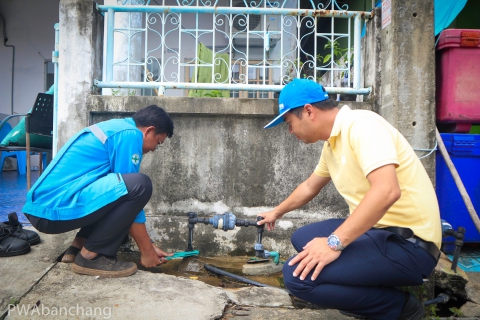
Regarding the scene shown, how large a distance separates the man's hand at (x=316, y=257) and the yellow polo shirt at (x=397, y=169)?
0.42 meters

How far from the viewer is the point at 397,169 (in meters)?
2.08

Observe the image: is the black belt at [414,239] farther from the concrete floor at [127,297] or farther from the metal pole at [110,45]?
the metal pole at [110,45]

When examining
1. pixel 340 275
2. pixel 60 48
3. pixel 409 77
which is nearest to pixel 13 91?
pixel 60 48

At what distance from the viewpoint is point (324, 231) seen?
7.93 feet

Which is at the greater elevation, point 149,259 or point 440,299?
point 149,259

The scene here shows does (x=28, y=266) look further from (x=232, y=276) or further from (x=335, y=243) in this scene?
(x=335, y=243)

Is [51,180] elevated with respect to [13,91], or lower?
lower

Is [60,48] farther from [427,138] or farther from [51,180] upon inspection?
[427,138]

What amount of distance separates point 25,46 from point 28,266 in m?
10.7

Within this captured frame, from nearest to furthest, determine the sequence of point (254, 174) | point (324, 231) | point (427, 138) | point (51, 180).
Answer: point (324, 231), point (51, 180), point (427, 138), point (254, 174)

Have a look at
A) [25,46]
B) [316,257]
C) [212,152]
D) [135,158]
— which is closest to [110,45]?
[212,152]

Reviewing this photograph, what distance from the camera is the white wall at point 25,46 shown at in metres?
11.4

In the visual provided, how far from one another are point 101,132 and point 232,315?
163cm

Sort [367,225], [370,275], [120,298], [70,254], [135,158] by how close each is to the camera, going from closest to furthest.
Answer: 1. [367,225]
2. [370,275]
3. [120,298]
4. [135,158]
5. [70,254]
